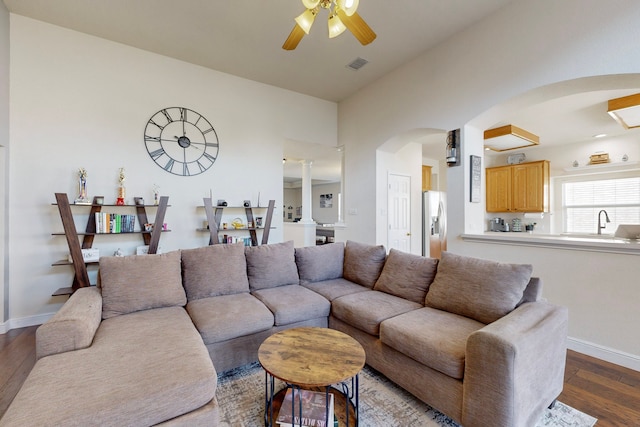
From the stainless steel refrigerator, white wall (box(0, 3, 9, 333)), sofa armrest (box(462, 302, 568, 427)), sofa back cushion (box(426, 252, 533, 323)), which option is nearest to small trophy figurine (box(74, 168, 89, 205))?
white wall (box(0, 3, 9, 333))

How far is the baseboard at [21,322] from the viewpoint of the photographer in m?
2.83

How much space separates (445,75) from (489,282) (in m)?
2.64

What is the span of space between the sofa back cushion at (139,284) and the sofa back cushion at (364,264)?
1.67 metres

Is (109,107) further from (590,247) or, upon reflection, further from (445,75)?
(590,247)

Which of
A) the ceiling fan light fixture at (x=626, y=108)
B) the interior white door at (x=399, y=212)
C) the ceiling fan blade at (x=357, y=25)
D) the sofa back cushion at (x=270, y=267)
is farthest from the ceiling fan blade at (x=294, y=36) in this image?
the ceiling fan light fixture at (x=626, y=108)

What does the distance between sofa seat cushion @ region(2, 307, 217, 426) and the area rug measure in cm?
44

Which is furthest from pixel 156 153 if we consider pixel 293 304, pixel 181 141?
pixel 293 304

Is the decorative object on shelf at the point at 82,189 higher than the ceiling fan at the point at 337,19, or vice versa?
the ceiling fan at the point at 337,19

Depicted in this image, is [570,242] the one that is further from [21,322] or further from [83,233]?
[21,322]

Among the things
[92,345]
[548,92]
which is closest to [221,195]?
[92,345]

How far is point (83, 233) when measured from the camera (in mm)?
3053

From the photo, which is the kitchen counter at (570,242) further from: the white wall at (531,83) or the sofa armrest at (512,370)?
the sofa armrest at (512,370)

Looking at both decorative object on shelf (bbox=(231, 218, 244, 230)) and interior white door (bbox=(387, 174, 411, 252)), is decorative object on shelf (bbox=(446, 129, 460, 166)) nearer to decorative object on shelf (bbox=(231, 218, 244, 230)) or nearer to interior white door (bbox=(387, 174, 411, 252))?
interior white door (bbox=(387, 174, 411, 252))

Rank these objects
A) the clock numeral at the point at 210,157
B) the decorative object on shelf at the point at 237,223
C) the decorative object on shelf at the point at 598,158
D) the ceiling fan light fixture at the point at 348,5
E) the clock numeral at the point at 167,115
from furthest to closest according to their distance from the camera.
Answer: the decorative object on shelf at the point at 598,158, the decorative object on shelf at the point at 237,223, the clock numeral at the point at 210,157, the clock numeral at the point at 167,115, the ceiling fan light fixture at the point at 348,5
